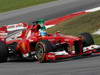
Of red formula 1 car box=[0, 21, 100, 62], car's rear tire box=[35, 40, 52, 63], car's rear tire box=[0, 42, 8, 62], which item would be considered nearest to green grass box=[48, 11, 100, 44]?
red formula 1 car box=[0, 21, 100, 62]

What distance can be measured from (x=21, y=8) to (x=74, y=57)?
17.4m

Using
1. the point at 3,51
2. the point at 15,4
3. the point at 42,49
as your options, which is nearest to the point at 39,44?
the point at 42,49

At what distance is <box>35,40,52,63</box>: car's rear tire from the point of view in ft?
41.9

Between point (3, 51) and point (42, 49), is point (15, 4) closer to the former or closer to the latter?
point (3, 51)

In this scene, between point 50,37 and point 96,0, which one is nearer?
point 50,37

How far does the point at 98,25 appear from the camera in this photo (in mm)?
19422

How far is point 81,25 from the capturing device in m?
20.5

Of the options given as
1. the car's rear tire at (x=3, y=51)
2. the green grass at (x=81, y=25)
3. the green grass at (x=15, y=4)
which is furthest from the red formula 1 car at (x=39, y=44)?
the green grass at (x=15, y=4)

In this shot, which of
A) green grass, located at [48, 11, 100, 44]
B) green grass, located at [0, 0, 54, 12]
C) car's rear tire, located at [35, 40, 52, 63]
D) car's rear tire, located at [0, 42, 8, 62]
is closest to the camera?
car's rear tire, located at [35, 40, 52, 63]

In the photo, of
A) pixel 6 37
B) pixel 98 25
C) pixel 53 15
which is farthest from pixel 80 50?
pixel 53 15

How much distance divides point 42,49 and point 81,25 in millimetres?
7874

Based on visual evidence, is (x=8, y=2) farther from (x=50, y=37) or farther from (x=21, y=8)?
(x=50, y=37)

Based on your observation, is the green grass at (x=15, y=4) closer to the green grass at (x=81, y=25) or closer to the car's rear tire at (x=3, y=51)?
the green grass at (x=81, y=25)

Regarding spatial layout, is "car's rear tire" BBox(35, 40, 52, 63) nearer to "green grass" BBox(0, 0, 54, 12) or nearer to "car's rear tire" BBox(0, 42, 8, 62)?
"car's rear tire" BBox(0, 42, 8, 62)
